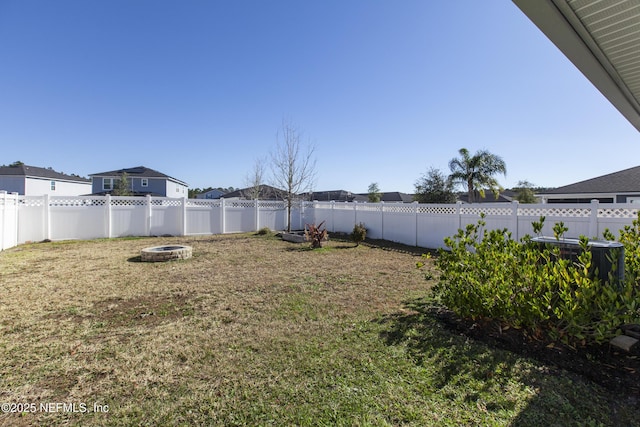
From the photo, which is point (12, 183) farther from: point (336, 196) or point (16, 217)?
point (336, 196)

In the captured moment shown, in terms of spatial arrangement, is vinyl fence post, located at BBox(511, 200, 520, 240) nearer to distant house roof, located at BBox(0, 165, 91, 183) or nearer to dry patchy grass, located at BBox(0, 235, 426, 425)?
dry patchy grass, located at BBox(0, 235, 426, 425)

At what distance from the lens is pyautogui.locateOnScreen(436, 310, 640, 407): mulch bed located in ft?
7.16

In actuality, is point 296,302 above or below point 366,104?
below

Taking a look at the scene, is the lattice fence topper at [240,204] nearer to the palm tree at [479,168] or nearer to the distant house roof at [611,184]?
the palm tree at [479,168]

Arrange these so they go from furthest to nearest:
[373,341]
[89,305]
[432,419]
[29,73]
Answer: [29,73], [89,305], [373,341], [432,419]

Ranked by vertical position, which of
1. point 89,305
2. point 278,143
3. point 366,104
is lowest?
point 89,305

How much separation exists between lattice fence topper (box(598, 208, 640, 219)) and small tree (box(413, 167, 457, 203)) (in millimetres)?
13822

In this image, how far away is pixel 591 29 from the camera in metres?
2.52

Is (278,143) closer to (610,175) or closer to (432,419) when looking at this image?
(432,419)

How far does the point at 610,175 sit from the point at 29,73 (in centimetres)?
2723

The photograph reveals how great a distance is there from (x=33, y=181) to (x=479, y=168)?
127 feet

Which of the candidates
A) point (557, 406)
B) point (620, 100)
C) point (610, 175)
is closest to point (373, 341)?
point (557, 406)

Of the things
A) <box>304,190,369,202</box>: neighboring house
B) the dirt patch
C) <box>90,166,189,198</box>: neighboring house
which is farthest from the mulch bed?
<box>304,190,369,202</box>: neighboring house

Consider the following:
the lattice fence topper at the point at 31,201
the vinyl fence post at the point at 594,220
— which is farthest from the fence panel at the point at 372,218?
the lattice fence topper at the point at 31,201
